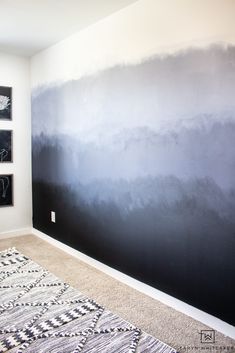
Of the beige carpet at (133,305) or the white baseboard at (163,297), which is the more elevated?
the white baseboard at (163,297)

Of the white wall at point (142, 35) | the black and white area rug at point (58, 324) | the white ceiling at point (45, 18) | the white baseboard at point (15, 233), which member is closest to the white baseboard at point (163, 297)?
the black and white area rug at point (58, 324)

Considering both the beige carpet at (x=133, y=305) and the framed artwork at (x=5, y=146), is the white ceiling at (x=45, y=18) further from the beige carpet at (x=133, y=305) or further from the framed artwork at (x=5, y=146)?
the beige carpet at (x=133, y=305)

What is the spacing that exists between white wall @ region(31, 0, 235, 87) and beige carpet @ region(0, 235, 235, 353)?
1.86 meters

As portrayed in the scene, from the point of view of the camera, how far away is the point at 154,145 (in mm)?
2387

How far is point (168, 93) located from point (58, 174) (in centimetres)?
177

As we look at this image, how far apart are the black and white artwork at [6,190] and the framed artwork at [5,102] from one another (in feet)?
2.47

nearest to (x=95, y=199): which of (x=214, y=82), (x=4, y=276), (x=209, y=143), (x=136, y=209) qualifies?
(x=136, y=209)

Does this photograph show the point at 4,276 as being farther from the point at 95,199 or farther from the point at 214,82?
the point at 214,82

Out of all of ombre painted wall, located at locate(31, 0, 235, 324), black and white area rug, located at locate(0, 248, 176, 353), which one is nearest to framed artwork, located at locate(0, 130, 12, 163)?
ombre painted wall, located at locate(31, 0, 235, 324)

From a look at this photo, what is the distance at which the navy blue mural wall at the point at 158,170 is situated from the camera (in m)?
1.97

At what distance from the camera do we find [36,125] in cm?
396

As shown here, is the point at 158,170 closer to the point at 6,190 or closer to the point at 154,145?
the point at 154,145

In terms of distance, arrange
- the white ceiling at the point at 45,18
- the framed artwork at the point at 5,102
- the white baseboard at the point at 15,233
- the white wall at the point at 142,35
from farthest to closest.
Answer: the white baseboard at the point at 15,233, the framed artwork at the point at 5,102, the white ceiling at the point at 45,18, the white wall at the point at 142,35

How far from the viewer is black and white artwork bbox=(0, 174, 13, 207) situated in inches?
154
